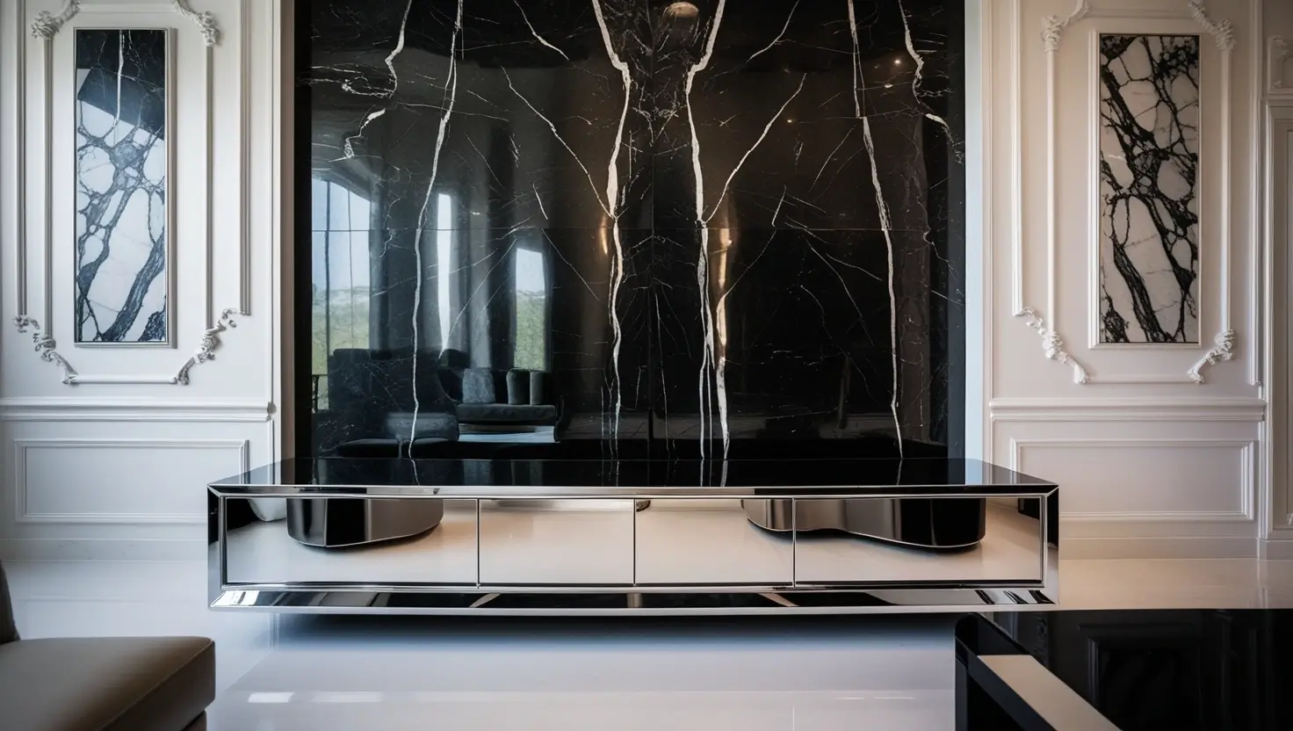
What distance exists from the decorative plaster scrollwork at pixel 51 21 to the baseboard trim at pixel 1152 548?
16.1 ft

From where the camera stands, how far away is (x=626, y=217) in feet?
9.02

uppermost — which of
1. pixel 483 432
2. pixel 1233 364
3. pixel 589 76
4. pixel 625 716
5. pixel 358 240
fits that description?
pixel 589 76

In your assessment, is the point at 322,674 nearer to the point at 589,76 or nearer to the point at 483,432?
the point at 483,432

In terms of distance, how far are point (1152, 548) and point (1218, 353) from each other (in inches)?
35.1

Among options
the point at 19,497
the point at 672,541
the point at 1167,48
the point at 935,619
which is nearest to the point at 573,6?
the point at 672,541

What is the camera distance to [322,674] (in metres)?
1.88

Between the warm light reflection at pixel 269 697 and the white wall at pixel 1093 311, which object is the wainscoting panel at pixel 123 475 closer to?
the warm light reflection at pixel 269 697

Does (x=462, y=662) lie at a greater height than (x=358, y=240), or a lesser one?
lesser

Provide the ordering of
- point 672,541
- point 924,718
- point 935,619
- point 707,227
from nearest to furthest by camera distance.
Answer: point 924,718
point 672,541
point 935,619
point 707,227

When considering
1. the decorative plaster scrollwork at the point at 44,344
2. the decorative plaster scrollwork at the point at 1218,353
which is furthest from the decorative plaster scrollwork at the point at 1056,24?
the decorative plaster scrollwork at the point at 44,344

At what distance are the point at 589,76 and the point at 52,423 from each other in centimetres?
279

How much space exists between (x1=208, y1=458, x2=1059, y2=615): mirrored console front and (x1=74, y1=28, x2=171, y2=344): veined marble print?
4.14ft

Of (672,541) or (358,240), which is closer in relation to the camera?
(672,541)

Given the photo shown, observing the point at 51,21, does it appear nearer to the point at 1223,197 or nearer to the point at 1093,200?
the point at 1093,200
